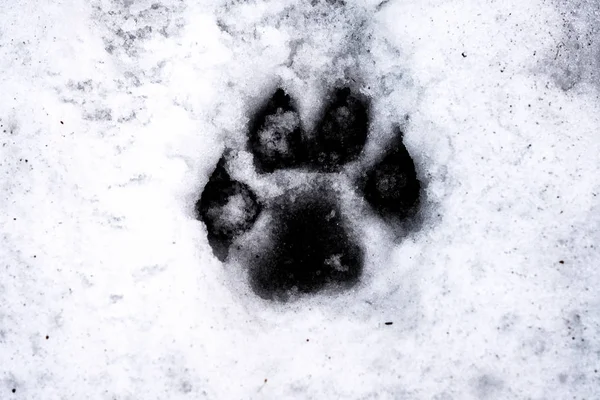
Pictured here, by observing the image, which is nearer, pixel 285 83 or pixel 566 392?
pixel 566 392

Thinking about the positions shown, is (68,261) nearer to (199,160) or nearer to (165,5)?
(199,160)

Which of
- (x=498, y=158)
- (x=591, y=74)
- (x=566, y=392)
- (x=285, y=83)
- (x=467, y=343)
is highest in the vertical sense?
(x=285, y=83)

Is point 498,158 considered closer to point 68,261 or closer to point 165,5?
point 165,5

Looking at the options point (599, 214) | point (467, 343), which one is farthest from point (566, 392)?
point (599, 214)

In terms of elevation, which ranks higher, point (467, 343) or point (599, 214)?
point (599, 214)
